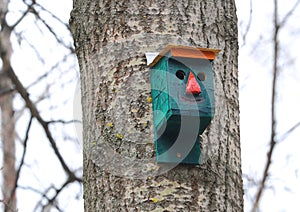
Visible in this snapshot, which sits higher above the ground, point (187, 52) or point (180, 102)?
point (187, 52)

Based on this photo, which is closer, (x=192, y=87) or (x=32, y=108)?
(x=192, y=87)

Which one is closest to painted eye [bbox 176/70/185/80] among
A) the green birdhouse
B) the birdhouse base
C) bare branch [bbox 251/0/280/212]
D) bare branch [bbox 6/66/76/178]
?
the green birdhouse

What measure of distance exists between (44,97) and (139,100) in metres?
→ 2.78

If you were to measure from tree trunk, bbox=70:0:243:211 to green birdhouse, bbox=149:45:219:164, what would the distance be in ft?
0.07

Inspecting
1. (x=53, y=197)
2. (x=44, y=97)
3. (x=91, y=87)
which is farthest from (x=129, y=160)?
(x=44, y=97)

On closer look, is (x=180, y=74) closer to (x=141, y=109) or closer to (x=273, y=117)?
(x=141, y=109)

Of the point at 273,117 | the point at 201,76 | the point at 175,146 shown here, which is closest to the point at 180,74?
the point at 201,76

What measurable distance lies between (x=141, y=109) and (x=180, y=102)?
10 centimetres

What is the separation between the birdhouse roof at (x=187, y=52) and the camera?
1.61m

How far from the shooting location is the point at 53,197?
350cm

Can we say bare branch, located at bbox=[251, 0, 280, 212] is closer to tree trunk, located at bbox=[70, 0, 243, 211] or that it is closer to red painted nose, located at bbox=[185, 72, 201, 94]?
tree trunk, located at bbox=[70, 0, 243, 211]

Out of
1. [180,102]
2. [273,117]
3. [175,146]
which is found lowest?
[175,146]

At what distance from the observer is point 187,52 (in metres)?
1.64

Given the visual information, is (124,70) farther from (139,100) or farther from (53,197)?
(53,197)
